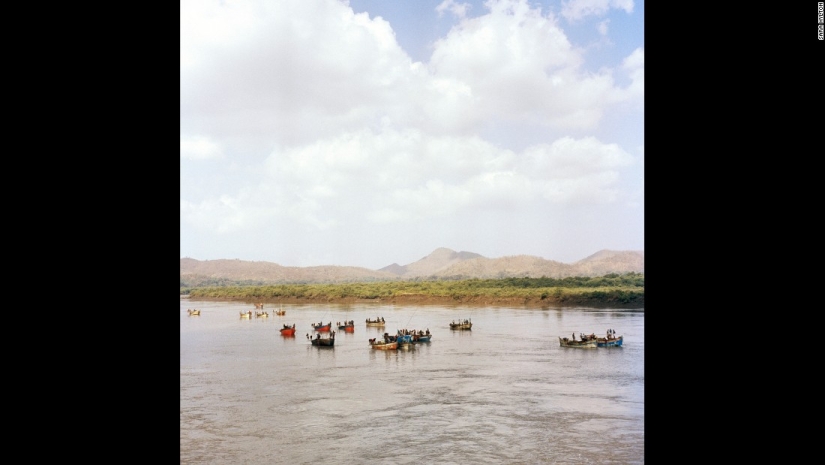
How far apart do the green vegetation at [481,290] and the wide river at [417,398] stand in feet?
15.6

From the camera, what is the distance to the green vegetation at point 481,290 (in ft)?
74.5

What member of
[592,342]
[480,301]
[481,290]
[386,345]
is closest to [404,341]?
[386,345]

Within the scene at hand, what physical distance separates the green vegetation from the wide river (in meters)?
4.77

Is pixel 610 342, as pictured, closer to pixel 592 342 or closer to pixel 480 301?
pixel 592 342

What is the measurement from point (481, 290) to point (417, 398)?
46.1 feet

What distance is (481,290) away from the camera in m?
24.1

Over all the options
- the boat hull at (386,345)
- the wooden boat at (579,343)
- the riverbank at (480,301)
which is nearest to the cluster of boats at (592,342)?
the wooden boat at (579,343)

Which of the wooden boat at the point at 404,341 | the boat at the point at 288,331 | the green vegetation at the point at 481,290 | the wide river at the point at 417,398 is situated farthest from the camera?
the green vegetation at the point at 481,290

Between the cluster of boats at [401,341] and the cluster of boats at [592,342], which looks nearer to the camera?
the cluster of boats at [592,342]

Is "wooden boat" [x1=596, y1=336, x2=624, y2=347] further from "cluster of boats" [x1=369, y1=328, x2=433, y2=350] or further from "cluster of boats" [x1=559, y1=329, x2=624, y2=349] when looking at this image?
"cluster of boats" [x1=369, y1=328, x2=433, y2=350]

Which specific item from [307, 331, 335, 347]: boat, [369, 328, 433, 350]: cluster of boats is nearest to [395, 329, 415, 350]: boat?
[369, 328, 433, 350]: cluster of boats

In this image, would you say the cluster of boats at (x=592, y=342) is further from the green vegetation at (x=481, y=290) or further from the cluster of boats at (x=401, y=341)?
the green vegetation at (x=481, y=290)
